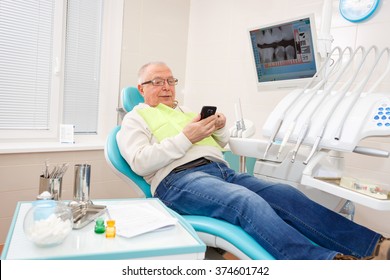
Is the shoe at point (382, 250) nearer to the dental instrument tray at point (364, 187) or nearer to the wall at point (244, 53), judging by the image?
the dental instrument tray at point (364, 187)

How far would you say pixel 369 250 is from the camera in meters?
1.23

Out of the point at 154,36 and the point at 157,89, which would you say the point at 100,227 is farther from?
the point at 154,36

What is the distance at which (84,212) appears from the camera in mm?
1058

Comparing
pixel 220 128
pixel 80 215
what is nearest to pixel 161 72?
pixel 220 128

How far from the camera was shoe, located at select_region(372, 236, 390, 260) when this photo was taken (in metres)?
1.20

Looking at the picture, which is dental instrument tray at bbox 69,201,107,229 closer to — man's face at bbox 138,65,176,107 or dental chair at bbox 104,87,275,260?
dental chair at bbox 104,87,275,260

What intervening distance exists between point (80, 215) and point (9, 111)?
174 centimetres

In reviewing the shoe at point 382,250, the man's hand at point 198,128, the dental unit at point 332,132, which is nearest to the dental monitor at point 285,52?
the dental unit at point 332,132

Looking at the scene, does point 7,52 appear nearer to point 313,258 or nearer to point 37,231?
point 37,231

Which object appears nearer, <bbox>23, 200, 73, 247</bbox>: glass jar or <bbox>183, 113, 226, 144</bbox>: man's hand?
<bbox>23, 200, 73, 247</bbox>: glass jar

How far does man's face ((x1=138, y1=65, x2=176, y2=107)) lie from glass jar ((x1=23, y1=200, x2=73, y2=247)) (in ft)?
3.41

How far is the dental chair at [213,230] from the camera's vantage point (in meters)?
1.17

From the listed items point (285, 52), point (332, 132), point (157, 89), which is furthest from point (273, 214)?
point (157, 89)

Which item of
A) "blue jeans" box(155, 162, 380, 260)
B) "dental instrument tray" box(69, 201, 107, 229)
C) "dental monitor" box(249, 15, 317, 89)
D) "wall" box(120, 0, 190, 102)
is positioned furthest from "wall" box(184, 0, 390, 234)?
"dental instrument tray" box(69, 201, 107, 229)
